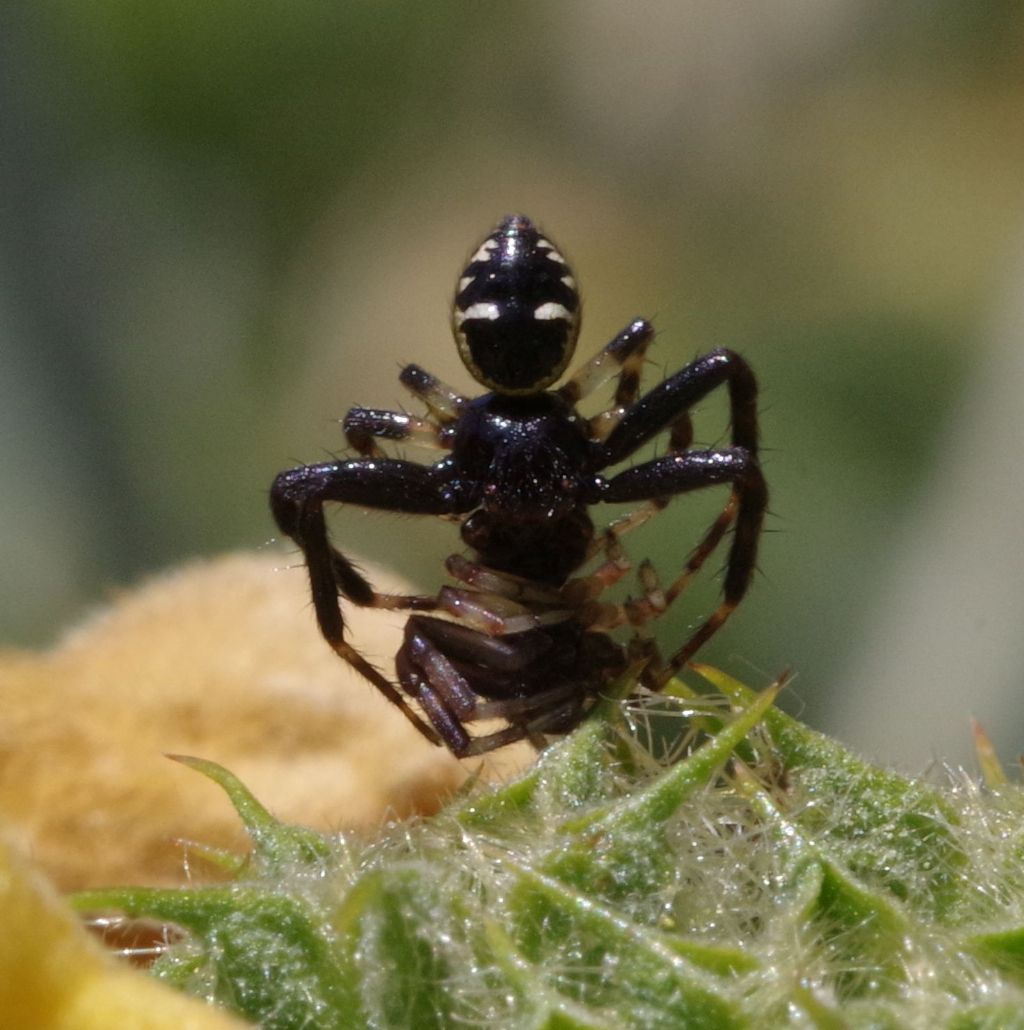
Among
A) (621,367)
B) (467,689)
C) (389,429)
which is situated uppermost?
(621,367)

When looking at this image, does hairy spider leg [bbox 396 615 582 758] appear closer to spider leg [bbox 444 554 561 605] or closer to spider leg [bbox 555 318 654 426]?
spider leg [bbox 444 554 561 605]

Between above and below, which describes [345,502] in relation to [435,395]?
below

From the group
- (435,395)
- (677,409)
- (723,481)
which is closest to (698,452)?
(723,481)

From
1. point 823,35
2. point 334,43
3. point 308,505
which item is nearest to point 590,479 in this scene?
point 308,505

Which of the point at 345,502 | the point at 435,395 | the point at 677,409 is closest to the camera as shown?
the point at 345,502

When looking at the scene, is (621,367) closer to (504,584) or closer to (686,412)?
(686,412)

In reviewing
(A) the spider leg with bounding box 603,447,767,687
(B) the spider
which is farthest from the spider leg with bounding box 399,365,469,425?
(A) the spider leg with bounding box 603,447,767,687

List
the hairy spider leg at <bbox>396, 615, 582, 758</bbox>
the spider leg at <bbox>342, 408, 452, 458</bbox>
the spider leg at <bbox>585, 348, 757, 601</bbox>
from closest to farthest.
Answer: the hairy spider leg at <bbox>396, 615, 582, 758</bbox>
the spider leg at <bbox>585, 348, 757, 601</bbox>
the spider leg at <bbox>342, 408, 452, 458</bbox>

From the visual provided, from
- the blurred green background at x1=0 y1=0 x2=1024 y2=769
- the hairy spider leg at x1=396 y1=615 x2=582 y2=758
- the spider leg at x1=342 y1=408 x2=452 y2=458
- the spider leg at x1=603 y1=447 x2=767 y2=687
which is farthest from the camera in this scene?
the blurred green background at x1=0 y1=0 x2=1024 y2=769
